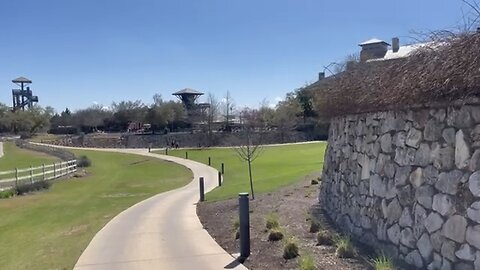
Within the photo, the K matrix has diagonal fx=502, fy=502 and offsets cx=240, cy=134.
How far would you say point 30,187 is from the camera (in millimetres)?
27594

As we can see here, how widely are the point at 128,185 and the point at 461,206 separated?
28.9 metres

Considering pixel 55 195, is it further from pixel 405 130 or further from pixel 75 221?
pixel 405 130

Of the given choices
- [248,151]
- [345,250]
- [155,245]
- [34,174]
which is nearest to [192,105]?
[34,174]

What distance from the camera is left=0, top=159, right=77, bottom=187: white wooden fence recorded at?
29.0 metres

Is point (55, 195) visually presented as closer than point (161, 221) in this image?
No

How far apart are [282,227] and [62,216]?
10.2 metres

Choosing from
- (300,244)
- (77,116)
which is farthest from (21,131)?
(300,244)

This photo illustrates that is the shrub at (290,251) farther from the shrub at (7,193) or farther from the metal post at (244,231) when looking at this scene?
the shrub at (7,193)

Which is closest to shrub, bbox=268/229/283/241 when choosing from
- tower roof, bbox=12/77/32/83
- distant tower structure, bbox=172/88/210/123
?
distant tower structure, bbox=172/88/210/123

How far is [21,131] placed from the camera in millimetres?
130875

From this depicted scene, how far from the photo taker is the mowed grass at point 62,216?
35.7 feet

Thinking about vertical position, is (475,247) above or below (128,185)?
above

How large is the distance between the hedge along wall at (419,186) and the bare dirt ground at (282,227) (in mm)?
767

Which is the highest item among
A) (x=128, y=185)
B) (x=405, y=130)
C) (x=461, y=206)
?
(x=405, y=130)
